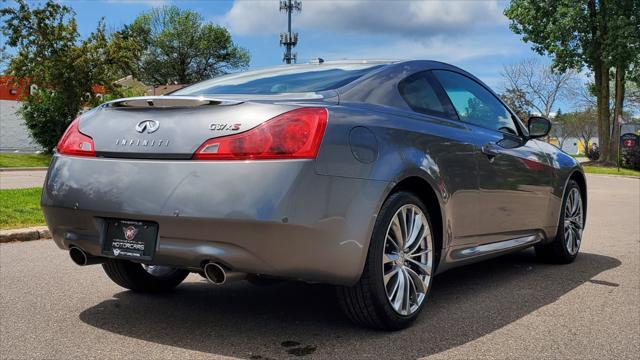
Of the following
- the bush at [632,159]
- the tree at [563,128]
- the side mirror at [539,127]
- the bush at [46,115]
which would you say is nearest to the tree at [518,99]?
the tree at [563,128]

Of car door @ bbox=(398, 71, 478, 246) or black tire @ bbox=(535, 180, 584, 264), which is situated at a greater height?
car door @ bbox=(398, 71, 478, 246)

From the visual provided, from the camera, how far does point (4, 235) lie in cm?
687

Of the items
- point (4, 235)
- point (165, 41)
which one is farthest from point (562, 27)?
point (165, 41)

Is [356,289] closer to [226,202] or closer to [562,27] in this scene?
[226,202]

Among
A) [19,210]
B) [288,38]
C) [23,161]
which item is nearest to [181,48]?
[288,38]

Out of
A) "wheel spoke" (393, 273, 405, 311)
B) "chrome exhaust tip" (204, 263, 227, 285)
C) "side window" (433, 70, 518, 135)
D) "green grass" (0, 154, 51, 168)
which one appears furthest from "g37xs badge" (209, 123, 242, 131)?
"green grass" (0, 154, 51, 168)

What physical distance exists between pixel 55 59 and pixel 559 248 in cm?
2626

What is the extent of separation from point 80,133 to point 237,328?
4.50 feet

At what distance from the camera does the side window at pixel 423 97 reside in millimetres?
4003

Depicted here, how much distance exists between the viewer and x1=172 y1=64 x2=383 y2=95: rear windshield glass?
149 inches

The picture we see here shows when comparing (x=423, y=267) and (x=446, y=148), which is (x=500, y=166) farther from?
(x=423, y=267)

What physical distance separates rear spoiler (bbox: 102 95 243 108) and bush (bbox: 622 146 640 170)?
110ft

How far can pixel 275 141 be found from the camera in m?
3.08

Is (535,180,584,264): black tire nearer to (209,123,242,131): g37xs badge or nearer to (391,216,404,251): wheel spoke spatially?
(391,216,404,251): wheel spoke
